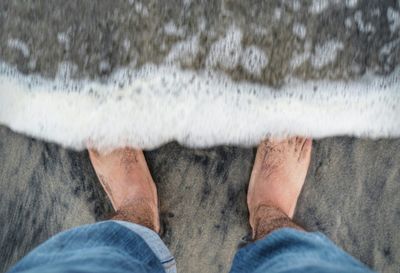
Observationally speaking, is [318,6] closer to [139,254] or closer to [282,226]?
[282,226]

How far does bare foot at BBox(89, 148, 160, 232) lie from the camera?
3.77ft

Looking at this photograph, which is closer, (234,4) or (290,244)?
(290,244)

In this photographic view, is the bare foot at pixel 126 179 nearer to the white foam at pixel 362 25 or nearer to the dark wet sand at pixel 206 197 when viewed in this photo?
the dark wet sand at pixel 206 197

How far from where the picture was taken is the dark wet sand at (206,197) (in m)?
1.16

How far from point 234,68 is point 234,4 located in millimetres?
162

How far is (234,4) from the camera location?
3.74ft

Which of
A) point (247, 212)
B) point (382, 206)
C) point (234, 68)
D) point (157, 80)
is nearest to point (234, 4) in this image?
point (234, 68)

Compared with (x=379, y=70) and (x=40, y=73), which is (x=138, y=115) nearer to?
(x=40, y=73)

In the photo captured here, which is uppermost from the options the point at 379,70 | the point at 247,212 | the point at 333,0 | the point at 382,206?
the point at 333,0

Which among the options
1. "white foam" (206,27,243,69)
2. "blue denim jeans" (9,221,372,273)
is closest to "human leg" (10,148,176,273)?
"blue denim jeans" (9,221,372,273)

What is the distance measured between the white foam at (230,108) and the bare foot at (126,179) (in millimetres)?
59

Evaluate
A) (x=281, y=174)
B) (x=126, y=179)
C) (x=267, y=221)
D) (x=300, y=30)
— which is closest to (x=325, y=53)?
(x=300, y=30)

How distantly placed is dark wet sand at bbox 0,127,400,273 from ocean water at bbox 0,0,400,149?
0.06 metres

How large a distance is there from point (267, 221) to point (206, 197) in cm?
18
